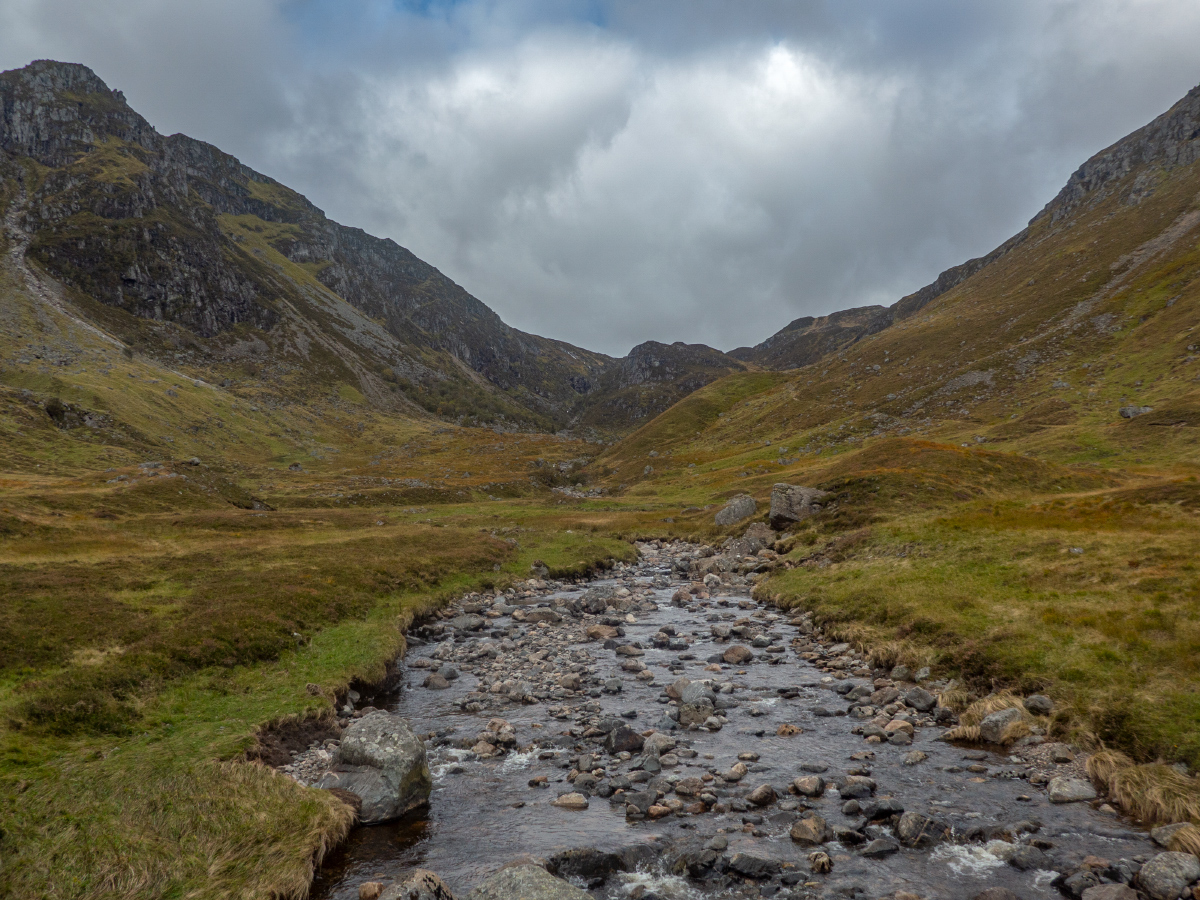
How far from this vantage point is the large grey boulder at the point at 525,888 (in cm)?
1089

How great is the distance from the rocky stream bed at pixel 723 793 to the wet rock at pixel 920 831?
0.05 metres

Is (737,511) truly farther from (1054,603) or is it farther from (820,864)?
(820,864)

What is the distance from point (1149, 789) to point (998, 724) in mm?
4454

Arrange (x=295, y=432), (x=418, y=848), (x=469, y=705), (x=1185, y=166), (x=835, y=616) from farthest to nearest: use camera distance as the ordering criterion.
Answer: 1. (x=1185, y=166)
2. (x=295, y=432)
3. (x=835, y=616)
4. (x=469, y=705)
5. (x=418, y=848)

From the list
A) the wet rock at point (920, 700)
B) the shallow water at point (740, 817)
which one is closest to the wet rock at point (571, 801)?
the shallow water at point (740, 817)

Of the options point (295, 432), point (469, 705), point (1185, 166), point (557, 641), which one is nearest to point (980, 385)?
point (557, 641)

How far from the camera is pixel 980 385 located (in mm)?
127562

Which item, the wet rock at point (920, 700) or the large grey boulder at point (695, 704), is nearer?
the wet rock at point (920, 700)

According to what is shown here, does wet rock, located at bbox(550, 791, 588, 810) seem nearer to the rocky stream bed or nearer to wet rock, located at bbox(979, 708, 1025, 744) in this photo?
the rocky stream bed

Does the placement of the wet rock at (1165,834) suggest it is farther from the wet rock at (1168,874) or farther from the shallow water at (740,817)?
the wet rock at (1168,874)

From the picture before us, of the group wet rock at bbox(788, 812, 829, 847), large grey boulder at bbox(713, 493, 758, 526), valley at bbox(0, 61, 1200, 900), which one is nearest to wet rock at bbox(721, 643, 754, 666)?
valley at bbox(0, 61, 1200, 900)

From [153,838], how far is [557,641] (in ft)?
68.8

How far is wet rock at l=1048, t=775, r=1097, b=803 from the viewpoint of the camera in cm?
1391

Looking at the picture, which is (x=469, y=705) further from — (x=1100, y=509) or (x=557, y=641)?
(x=1100, y=509)
